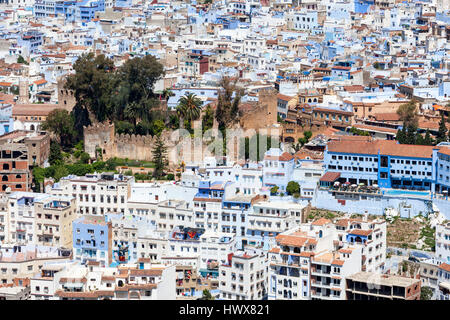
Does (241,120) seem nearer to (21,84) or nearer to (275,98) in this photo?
(275,98)

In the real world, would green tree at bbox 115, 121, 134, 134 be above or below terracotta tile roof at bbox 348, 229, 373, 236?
above

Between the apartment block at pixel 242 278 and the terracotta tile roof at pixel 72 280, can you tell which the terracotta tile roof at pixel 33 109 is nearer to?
the terracotta tile roof at pixel 72 280

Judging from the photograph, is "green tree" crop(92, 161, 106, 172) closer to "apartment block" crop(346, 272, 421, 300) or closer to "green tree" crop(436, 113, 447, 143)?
"green tree" crop(436, 113, 447, 143)

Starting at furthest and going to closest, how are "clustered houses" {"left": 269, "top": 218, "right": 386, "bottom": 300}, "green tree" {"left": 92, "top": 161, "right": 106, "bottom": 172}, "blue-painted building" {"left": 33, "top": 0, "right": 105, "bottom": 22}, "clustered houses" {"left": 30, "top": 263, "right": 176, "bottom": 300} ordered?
"blue-painted building" {"left": 33, "top": 0, "right": 105, "bottom": 22}, "green tree" {"left": 92, "top": 161, "right": 106, "bottom": 172}, "clustered houses" {"left": 30, "top": 263, "right": 176, "bottom": 300}, "clustered houses" {"left": 269, "top": 218, "right": 386, "bottom": 300}

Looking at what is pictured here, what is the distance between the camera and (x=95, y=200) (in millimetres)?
22625

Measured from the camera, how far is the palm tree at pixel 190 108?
25625mm

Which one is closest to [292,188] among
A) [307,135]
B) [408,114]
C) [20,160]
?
[307,135]

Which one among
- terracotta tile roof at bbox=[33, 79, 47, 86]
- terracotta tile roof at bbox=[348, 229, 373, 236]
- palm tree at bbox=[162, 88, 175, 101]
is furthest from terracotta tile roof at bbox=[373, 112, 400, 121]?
Answer: terracotta tile roof at bbox=[33, 79, 47, 86]

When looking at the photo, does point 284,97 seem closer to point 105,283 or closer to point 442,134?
point 442,134

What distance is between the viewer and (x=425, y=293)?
17.2 m

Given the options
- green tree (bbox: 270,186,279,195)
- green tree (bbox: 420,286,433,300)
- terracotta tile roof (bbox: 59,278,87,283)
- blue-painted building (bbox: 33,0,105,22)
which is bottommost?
terracotta tile roof (bbox: 59,278,87,283)

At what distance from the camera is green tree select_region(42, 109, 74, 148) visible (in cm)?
2619

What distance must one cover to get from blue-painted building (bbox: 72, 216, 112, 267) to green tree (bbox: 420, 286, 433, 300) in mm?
7161
